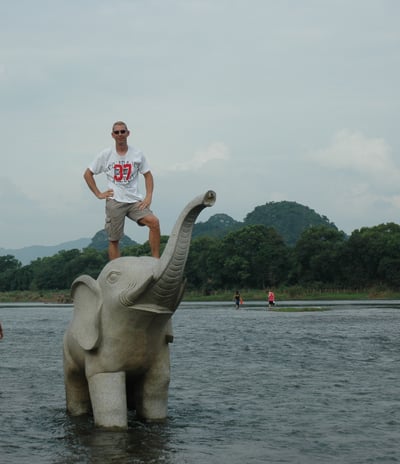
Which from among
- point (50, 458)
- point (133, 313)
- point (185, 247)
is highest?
point (185, 247)

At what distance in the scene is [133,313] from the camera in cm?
1018

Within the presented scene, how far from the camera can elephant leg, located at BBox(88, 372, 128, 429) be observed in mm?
10398

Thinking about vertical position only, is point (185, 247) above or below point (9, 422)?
above

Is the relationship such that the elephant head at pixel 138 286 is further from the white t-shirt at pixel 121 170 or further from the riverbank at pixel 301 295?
the riverbank at pixel 301 295

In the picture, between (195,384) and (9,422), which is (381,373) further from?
(9,422)

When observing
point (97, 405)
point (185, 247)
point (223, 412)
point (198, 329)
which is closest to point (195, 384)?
point (223, 412)

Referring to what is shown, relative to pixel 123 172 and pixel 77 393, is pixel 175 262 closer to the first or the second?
pixel 123 172

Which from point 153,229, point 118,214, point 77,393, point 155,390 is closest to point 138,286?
point 153,229

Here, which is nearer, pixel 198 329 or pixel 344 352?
pixel 344 352

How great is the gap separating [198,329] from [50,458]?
25.3 metres

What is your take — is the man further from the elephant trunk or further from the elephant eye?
the elephant trunk

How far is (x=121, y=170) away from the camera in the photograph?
11.1 metres

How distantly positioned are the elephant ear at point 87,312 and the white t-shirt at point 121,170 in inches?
46.6

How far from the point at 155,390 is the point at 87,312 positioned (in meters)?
1.29
